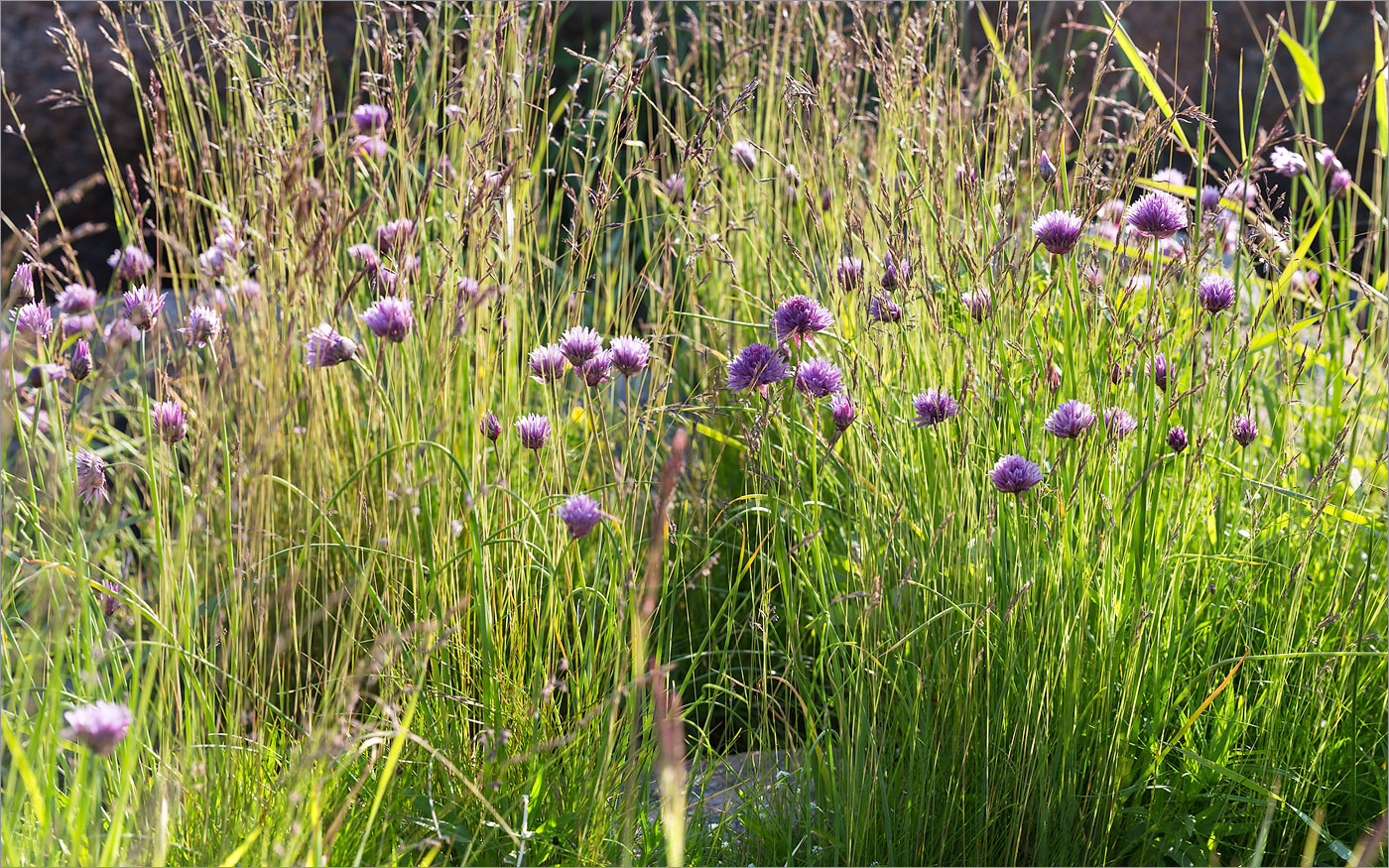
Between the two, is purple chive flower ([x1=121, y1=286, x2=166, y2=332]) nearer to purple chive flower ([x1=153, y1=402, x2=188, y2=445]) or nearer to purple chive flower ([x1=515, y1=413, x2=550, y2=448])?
purple chive flower ([x1=153, y1=402, x2=188, y2=445])

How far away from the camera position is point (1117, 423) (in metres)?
1.26

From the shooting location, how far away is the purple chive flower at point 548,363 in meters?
1.33

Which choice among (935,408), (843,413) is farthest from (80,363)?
(935,408)

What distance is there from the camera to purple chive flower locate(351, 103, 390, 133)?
1.72m

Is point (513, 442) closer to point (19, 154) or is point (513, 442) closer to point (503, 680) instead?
point (503, 680)

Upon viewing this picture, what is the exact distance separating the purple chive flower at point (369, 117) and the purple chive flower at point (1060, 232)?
1.04 m

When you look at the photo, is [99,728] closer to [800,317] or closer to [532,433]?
[532,433]

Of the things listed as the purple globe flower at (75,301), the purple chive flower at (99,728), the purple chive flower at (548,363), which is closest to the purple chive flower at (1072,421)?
the purple chive flower at (548,363)

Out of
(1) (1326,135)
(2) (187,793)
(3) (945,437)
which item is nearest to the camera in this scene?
(2) (187,793)

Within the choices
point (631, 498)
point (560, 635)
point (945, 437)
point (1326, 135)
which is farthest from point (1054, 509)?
point (1326, 135)

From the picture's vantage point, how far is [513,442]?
1.64m

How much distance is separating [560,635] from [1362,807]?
1104mm

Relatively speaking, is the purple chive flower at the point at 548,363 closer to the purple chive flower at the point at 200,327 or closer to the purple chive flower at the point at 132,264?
the purple chive flower at the point at 200,327

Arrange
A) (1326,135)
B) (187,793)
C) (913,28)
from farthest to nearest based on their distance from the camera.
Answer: (1326,135) → (913,28) → (187,793)
